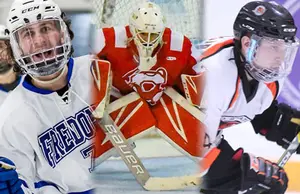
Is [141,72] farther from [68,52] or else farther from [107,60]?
[68,52]

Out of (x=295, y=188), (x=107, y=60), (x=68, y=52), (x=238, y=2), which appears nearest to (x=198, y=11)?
(x=238, y=2)

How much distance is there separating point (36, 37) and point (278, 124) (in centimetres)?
85

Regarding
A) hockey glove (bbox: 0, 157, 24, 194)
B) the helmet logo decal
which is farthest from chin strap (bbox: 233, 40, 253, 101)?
hockey glove (bbox: 0, 157, 24, 194)

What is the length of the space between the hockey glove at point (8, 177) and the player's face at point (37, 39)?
0.27 m

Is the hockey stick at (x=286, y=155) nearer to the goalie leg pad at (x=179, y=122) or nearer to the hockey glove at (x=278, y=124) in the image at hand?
the hockey glove at (x=278, y=124)

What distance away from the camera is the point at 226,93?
1.70 metres

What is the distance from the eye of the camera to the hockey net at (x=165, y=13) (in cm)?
157

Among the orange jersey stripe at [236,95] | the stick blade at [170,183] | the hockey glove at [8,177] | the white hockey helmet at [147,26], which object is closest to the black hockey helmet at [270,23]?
the orange jersey stripe at [236,95]

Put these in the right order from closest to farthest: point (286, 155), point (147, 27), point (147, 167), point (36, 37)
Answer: point (36, 37), point (147, 27), point (147, 167), point (286, 155)

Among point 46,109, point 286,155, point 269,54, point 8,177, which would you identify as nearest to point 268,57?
point 269,54

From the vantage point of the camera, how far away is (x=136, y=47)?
1541 mm

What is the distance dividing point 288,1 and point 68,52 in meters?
0.80

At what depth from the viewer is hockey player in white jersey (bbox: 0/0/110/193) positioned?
4.50ft

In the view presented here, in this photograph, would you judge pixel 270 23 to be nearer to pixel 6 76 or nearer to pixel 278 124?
pixel 278 124
